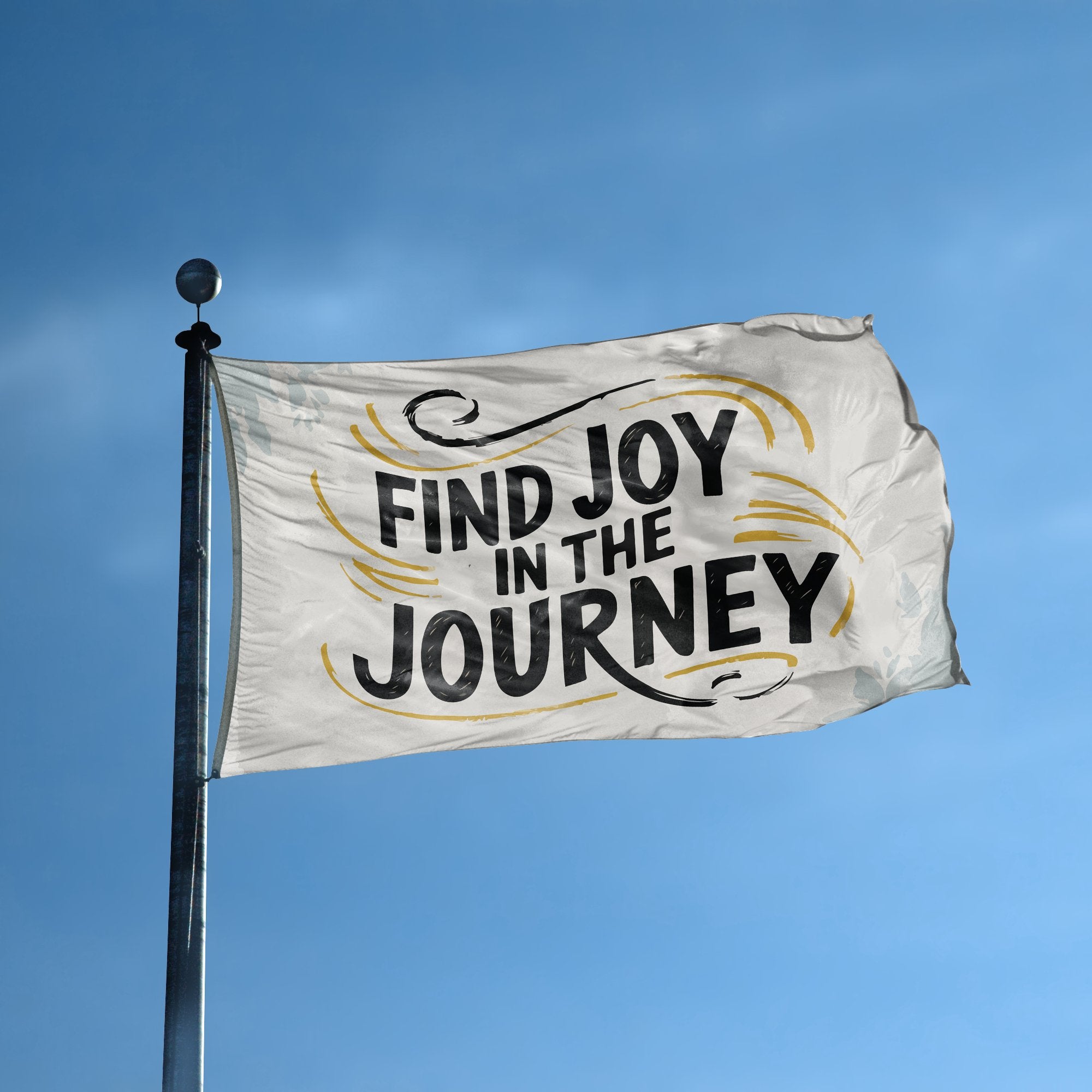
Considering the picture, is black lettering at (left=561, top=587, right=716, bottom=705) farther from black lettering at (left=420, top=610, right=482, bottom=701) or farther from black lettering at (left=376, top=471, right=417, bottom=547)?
black lettering at (left=376, top=471, right=417, bottom=547)

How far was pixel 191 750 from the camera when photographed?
9820mm

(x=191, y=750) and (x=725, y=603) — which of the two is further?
(x=725, y=603)

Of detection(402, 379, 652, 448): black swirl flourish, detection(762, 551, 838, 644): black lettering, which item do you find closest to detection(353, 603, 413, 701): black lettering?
detection(402, 379, 652, 448): black swirl flourish

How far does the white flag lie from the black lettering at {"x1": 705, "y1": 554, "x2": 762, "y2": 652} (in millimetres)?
19

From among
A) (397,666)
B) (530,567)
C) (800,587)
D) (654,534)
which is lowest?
(397,666)

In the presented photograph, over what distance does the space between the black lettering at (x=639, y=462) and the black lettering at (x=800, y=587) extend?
1.02m

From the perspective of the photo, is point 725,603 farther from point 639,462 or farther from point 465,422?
point 465,422

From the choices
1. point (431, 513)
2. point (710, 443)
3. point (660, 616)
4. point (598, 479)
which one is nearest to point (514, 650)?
point (660, 616)

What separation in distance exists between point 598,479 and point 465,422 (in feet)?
3.95

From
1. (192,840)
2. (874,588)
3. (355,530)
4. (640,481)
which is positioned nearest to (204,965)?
(192,840)

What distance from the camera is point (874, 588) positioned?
1233 centimetres

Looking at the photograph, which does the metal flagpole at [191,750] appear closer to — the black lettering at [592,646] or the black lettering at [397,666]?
the black lettering at [397,666]

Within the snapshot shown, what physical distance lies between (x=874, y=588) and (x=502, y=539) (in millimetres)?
3102

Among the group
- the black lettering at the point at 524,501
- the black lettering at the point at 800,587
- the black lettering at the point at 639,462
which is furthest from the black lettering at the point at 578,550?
the black lettering at the point at 800,587
